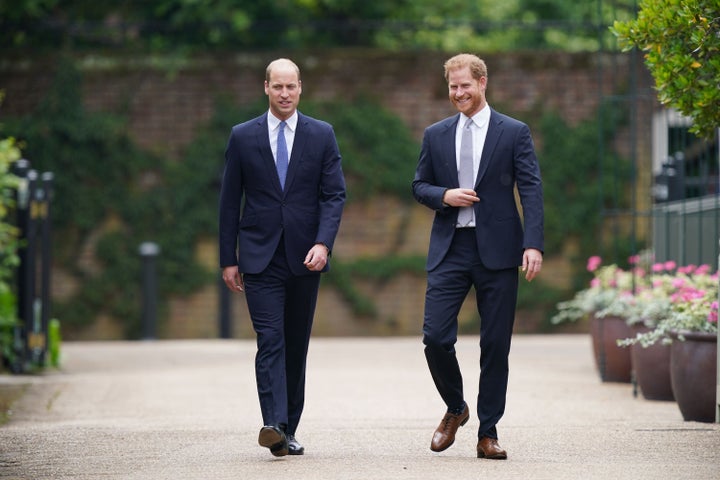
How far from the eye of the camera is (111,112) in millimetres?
17125

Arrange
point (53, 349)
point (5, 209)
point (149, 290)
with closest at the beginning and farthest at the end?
1. point (5, 209)
2. point (53, 349)
3. point (149, 290)

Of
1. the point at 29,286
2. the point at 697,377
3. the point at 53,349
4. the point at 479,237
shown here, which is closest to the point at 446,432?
the point at 479,237

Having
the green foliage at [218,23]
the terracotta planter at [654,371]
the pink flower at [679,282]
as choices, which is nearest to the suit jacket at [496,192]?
the terracotta planter at [654,371]

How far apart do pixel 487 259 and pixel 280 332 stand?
39.4 inches

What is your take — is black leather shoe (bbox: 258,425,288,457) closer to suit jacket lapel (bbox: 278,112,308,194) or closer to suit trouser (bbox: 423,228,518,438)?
suit trouser (bbox: 423,228,518,438)

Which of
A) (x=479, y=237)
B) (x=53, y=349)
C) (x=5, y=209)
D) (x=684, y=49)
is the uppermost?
(x=684, y=49)

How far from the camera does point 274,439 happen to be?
592 cm

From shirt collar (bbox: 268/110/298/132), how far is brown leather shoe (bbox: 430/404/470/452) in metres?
1.52

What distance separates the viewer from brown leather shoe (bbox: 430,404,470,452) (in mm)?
6125

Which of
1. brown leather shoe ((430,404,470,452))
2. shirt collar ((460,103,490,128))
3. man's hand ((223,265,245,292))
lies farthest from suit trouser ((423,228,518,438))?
man's hand ((223,265,245,292))

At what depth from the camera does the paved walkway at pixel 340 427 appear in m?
5.76

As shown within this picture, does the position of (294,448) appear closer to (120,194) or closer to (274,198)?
(274,198)

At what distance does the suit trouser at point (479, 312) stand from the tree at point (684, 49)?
1262 mm

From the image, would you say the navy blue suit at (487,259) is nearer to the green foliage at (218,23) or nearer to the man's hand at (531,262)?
the man's hand at (531,262)
